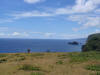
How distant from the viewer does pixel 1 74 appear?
29.5 feet

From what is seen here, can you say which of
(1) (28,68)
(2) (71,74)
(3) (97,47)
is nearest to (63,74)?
(2) (71,74)

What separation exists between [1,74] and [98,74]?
5.97m

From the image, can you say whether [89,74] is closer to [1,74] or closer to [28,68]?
[28,68]

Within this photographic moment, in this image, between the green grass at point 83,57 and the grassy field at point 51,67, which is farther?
the green grass at point 83,57

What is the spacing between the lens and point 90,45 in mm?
37688

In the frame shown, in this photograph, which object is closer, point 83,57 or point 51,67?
point 51,67

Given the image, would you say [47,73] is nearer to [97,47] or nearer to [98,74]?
[98,74]

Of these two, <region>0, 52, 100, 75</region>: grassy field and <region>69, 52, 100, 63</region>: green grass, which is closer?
<region>0, 52, 100, 75</region>: grassy field

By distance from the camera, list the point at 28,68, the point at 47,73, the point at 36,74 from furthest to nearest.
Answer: the point at 28,68
the point at 47,73
the point at 36,74

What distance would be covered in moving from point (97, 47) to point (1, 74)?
30716mm

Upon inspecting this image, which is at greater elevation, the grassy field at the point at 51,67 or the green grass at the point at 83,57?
the green grass at the point at 83,57

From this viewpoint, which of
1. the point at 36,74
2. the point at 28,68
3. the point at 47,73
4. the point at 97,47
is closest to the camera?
the point at 36,74

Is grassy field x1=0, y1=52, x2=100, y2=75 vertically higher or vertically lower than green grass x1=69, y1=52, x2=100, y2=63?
lower

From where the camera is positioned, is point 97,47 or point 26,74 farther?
point 97,47
